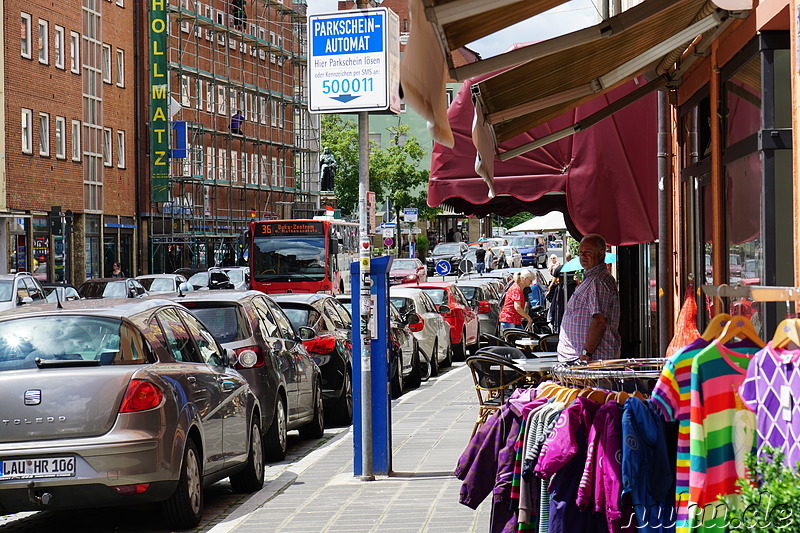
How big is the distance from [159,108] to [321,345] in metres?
43.3

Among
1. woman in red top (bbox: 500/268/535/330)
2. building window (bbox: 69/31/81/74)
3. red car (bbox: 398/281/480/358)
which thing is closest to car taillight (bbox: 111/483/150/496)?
woman in red top (bbox: 500/268/535/330)

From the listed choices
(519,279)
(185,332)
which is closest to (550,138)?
(185,332)

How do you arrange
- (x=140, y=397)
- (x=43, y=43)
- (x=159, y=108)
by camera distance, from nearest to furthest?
(x=140, y=397), (x=43, y=43), (x=159, y=108)

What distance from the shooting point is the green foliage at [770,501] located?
397 centimetres

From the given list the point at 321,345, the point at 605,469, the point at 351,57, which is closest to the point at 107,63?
the point at 321,345

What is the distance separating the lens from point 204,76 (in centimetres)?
6366

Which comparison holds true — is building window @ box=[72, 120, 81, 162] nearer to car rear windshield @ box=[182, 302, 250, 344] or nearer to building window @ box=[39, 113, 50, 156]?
building window @ box=[39, 113, 50, 156]

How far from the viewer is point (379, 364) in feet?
35.1

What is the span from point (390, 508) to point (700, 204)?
123 inches

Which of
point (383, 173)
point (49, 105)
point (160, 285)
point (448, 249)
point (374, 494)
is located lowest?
point (374, 494)

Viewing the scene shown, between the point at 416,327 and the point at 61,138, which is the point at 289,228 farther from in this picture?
the point at 416,327

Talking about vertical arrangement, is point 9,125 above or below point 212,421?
above

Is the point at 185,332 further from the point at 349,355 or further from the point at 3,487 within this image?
the point at 349,355

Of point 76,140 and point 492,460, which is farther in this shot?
point 76,140
